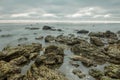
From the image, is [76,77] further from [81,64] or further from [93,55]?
[93,55]

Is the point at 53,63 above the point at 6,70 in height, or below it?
below

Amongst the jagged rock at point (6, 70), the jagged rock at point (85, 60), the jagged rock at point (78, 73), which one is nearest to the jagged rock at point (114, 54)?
the jagged rock at point (85, 60)

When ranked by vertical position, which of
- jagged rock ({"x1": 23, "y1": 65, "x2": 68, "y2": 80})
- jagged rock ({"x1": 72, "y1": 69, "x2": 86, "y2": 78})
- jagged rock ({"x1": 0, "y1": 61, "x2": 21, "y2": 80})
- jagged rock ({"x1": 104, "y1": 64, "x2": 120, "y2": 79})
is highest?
jagged rock ({"x1": 0, "y1": 61, "x2": 21, "y2": 80})

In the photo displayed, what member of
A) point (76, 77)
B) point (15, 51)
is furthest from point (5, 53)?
point (76, 77)

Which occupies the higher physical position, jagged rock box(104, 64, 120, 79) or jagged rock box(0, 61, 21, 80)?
jagged rock box(0, 61, 21, 80)

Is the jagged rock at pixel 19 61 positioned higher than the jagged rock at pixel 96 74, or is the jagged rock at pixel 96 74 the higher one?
the jagged rock at pixel 19 61

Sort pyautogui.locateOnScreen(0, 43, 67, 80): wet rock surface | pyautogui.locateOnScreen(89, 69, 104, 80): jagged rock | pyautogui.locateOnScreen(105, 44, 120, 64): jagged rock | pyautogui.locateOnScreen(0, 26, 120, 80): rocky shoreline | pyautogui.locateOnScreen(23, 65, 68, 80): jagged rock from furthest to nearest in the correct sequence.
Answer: pyautogui.locateOnScreen(105, 44, 120, 64): jagged rock, pyautogui.locateOnScreen(89, 69, 104, 80): jagged rock, pyautogui.locateOnScreen(0, 26, 120, 80): rocky shoreline, pyautogui.locateOnScreen(0, 43, 67, 80): wet rock surface, pyautogui.locateOnScreen(23, 65, 68, 80): jagged rock

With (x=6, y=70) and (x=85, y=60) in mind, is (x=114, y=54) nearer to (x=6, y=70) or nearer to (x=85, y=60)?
(x=85, y=60)

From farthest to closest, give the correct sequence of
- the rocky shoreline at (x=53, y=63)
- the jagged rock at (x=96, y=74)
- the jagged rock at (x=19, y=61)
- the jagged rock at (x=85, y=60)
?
the jagged rock at (x=85, y=60) → the jagged rock at (x=19, y=61) → the jagged rock at (x=96, y=74) → the rocky shoreline at (x=53, y=63)

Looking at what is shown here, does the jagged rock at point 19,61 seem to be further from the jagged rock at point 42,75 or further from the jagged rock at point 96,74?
the jagged rock at point 96,74

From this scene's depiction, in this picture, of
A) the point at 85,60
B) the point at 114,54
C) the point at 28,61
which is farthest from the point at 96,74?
the point at 28,61

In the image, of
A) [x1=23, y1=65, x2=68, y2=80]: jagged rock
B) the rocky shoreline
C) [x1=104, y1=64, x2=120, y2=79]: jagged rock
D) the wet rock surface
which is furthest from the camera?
[x1=104, y1=64, x2=120, y2=79]: jagged rock

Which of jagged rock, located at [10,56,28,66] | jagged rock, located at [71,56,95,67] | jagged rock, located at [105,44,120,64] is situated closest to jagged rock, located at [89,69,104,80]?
jagged rock, located at [71,56,95,67]

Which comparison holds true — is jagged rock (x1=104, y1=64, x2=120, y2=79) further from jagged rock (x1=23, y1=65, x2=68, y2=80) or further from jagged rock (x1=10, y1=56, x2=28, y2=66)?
jagged rock (x1=10, y1=56, x2=28, y2=66)
